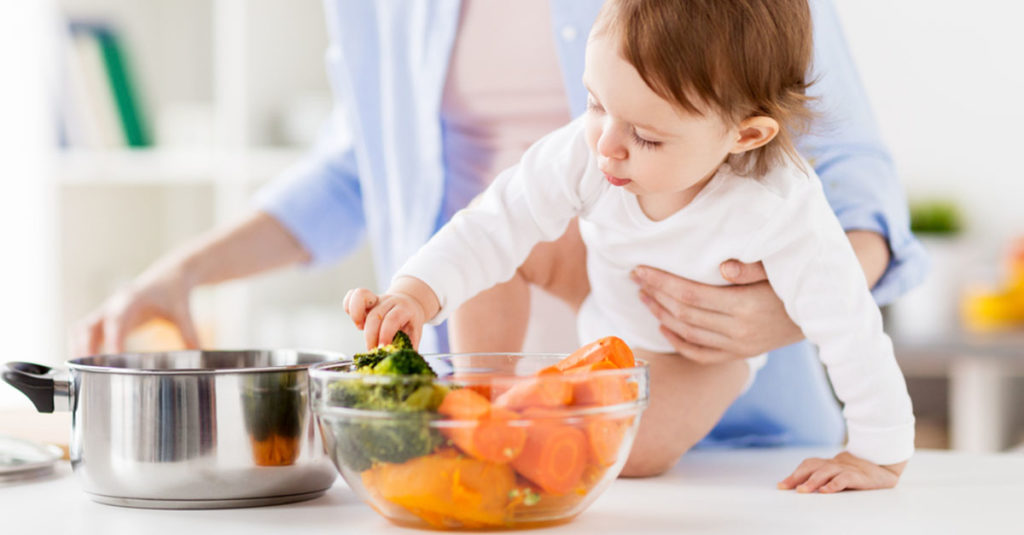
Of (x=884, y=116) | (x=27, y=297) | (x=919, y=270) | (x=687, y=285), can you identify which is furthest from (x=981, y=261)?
(x=27, y=297)

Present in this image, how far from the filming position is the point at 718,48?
77cm

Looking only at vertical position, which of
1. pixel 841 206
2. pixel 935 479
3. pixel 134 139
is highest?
pixel 134 139

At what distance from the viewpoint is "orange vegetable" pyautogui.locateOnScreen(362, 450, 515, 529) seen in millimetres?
633

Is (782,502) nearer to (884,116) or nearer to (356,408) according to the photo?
(356,408)

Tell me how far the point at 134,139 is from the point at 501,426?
7.31ft

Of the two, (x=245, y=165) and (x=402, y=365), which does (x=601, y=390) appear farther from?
(x=245, y=165)

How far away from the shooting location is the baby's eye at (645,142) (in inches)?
31.4

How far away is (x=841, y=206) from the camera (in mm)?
1008

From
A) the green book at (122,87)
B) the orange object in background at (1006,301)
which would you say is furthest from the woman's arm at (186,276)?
the orange object in background at (1006,301)

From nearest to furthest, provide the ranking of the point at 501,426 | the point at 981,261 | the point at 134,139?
the point at 501,426, the point at 134,139, the point at 981,261

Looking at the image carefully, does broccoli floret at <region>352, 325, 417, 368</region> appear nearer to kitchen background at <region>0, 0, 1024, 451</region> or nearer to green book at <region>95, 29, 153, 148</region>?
kitchen background at <region>0, 0, 1024, 451</region>

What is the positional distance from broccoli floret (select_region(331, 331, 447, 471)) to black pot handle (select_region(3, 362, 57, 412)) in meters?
0.28

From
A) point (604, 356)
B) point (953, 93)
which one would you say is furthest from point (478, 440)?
point (953, 93)

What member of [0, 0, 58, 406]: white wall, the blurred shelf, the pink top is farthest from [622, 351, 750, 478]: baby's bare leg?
[0, 0, 58, 406]: white wall
